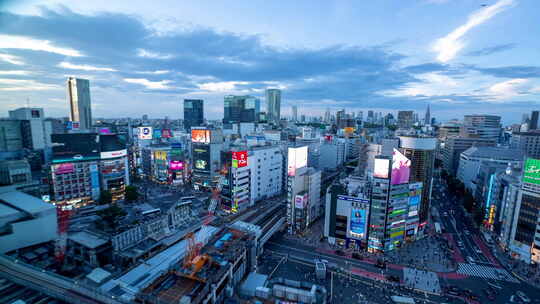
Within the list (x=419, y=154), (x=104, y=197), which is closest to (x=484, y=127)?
(x=419, y=154)

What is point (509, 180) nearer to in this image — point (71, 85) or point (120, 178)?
point (120, 178)

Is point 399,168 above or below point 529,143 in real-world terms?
below

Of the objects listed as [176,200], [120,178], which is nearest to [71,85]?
[120,178]

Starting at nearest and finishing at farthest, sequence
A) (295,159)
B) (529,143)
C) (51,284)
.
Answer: (51,284)
(295,159)
(529,143)

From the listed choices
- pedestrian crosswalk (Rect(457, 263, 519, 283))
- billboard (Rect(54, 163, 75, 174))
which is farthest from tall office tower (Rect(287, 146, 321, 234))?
billboard (Rect(54, 163, 75, 174))

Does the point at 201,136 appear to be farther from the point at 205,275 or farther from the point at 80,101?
the point at 80,101

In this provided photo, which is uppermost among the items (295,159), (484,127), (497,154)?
(484,127)
